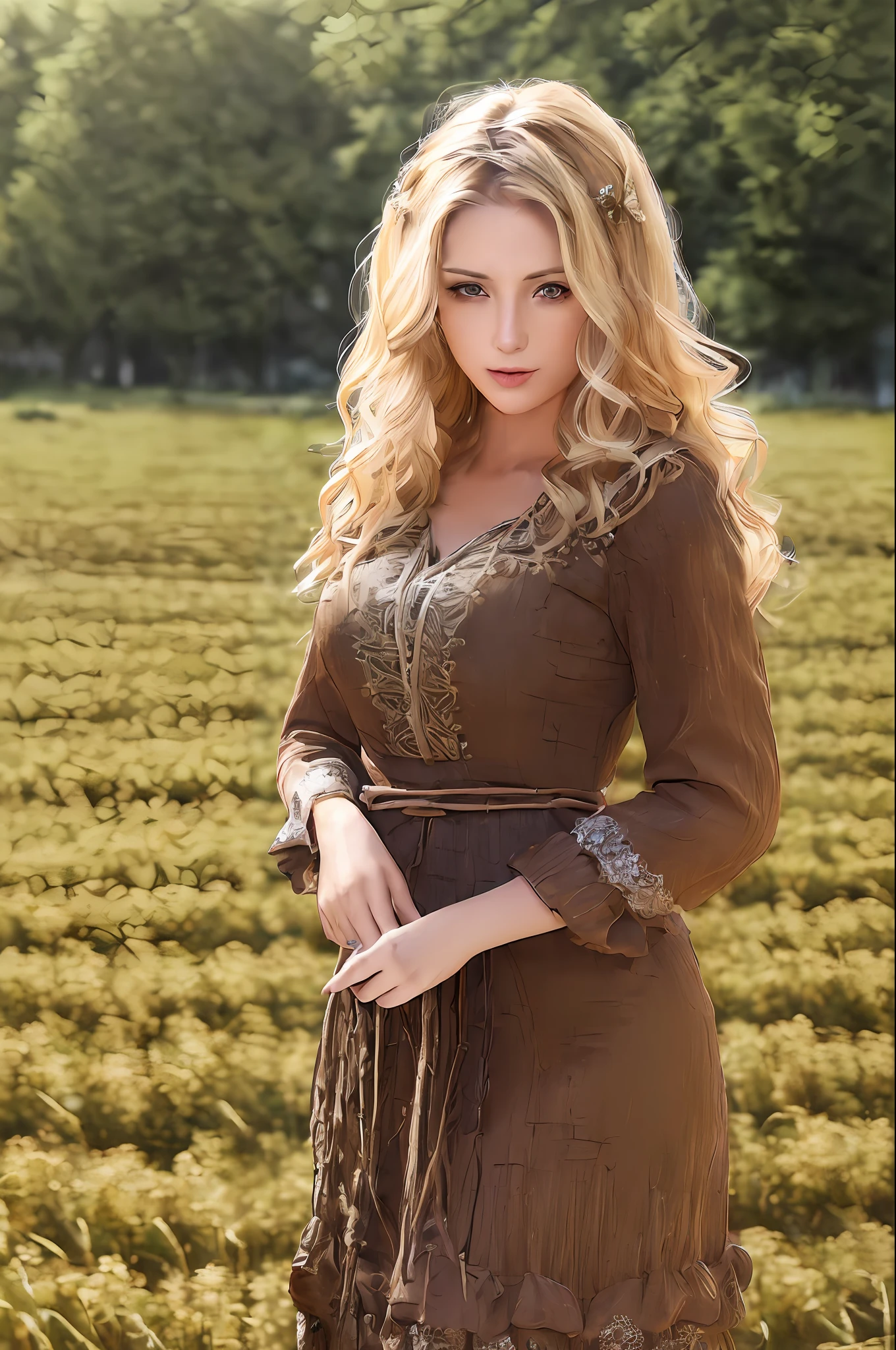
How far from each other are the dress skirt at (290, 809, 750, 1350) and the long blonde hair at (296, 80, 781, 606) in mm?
402

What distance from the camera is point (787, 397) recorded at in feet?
23.7

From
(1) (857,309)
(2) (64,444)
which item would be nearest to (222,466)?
(2) (64,444)

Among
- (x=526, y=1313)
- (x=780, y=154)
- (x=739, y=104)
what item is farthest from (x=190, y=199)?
(x=526, y=1313)

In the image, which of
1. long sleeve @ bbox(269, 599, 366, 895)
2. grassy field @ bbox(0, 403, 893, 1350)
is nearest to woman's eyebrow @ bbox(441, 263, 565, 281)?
long sleeve @ bbox(269, 599, 366, 895)

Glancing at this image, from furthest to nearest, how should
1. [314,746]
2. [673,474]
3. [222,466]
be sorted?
[222,466], [314,746], [673,474]

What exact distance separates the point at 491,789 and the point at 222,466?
18.3 ft

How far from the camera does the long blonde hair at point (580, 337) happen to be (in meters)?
1.54

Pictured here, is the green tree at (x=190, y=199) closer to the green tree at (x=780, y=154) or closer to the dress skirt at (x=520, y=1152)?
the green tree at (x=780, y=154)

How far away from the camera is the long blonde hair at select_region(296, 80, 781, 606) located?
1539mm

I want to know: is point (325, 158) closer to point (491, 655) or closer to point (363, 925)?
point (491, 655)

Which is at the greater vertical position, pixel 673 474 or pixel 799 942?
pixel 673 474

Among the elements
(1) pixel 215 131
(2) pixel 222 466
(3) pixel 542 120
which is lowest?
(3) pixel 542 120

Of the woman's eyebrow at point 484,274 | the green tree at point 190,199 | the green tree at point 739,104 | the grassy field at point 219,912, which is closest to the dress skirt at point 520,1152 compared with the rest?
the woman's eyebrow at point 484,274

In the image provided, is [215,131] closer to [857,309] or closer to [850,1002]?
[857,309]
